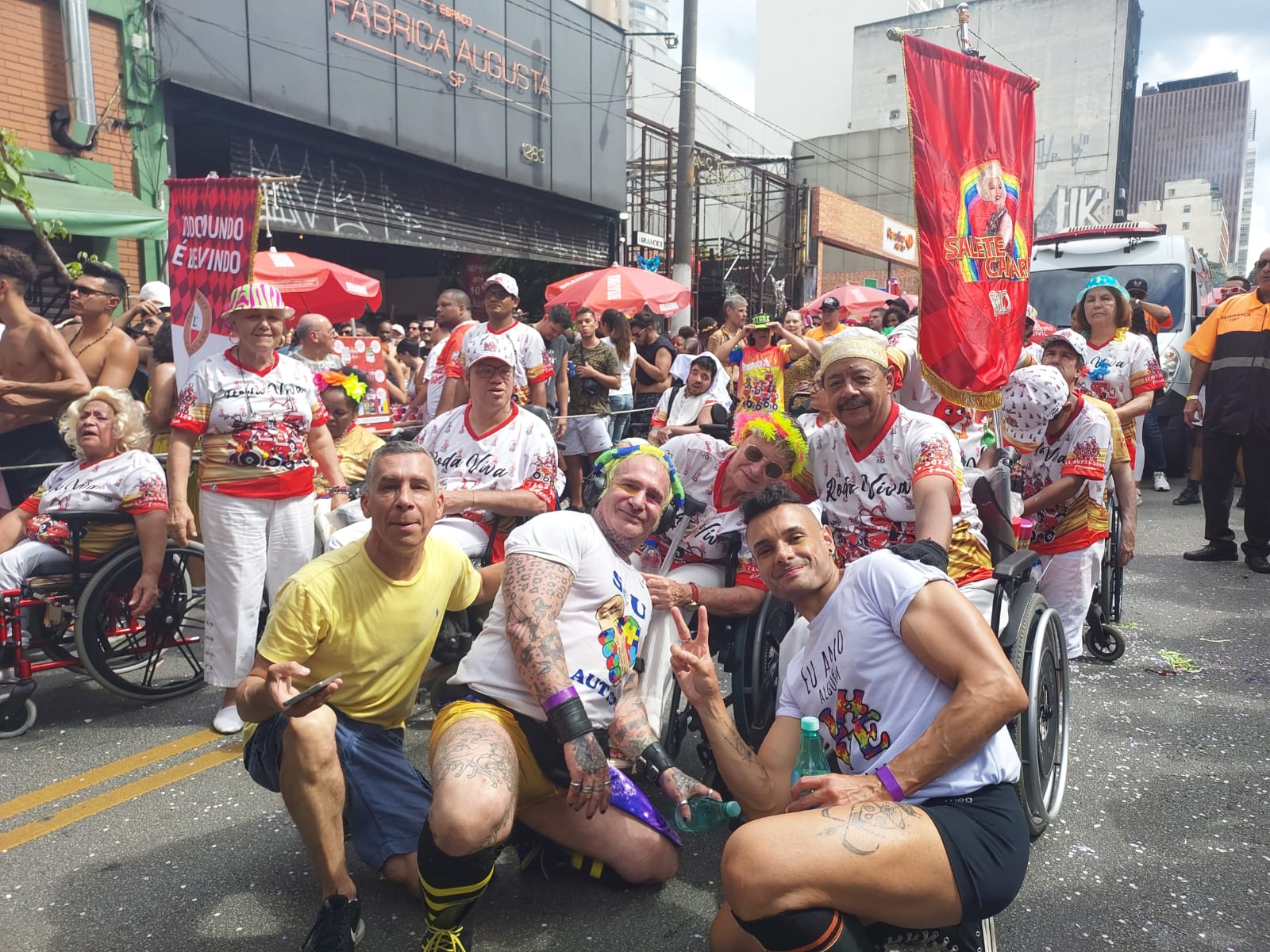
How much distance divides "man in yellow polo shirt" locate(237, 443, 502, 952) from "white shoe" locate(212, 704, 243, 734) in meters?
1.47

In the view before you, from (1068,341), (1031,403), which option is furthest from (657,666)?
(1068,341)

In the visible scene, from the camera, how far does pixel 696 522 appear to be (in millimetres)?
3764

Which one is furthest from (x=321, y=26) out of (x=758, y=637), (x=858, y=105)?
(x=858, y=105)

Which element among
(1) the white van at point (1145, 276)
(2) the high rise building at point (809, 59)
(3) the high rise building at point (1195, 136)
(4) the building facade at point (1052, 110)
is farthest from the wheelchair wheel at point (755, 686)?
(3) the high rise building at point (1195, 136)

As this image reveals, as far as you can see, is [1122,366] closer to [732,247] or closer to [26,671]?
[26,671]

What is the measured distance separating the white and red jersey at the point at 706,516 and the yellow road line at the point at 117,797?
1.95 meters

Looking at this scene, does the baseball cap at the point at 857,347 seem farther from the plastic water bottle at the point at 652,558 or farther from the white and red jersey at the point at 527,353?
the white and red jersey at the point at 527,353

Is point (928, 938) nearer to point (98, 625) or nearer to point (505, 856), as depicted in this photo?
point (505, 856)

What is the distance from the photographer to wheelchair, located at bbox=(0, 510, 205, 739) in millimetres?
3941

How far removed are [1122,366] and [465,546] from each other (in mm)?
4666

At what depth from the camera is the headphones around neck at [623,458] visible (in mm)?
3100

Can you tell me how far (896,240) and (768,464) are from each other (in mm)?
33525

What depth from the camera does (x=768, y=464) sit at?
11.7ft

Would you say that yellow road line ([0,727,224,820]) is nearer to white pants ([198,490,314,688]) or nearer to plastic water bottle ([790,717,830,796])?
white pants ([198,490,314,688])
